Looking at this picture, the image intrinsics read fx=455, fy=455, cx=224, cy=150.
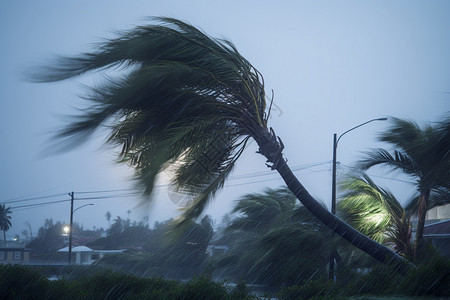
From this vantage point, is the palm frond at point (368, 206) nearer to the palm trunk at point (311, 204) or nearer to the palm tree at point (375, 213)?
the palm tree at point (375, 213)

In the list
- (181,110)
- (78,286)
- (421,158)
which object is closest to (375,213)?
(421,158)

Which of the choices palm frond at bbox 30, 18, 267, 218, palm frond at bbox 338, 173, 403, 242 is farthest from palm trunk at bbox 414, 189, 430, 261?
palm frond at bbox 30, 18, 267, 218

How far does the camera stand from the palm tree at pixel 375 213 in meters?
10.1

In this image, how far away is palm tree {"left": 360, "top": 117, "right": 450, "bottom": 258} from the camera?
228 inches

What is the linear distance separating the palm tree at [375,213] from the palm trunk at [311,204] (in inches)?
107

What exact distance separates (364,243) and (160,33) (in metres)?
4.59

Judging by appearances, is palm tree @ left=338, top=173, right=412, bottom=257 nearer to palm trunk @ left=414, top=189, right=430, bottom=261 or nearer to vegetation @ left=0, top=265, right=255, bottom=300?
palm trunk @ left=414, top=189, right=430, bottom=261

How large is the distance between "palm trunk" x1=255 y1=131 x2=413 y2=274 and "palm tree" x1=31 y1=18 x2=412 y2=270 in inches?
0.6

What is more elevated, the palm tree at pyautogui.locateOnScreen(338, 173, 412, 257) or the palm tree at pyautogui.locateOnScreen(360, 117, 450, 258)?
the palm tree at pyautogui.locateOnScreen(360, 117, 450, 258)

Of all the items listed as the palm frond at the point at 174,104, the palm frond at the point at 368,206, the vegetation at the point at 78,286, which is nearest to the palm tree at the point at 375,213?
the palm frond at the point at 368,206

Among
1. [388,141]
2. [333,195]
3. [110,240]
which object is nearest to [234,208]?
[333,195]

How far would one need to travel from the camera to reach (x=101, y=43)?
628 centimetres

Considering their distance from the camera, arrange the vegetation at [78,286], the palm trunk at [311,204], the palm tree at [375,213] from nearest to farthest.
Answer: the palm trunk at [311,204], the vegetation at [78,286], the palm tree at [375,213]

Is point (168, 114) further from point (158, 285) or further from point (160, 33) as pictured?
point (158, 285)
